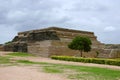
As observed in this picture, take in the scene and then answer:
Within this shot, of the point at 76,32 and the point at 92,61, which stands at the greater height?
the point at 76,32

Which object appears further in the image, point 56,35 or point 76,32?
point 76,32

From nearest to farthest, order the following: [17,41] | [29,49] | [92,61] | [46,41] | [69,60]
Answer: [92,61], [69,60], [46,41], [29,49], [17,41]

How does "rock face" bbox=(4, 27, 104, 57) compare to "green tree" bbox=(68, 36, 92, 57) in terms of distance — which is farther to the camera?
"rock face" bbox=(4, 27, 104, 57)

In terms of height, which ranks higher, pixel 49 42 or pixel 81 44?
pixel 49 42

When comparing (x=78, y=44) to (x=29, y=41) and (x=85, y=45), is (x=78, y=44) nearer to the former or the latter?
(x=85, y=45)

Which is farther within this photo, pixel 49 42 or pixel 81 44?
pixel 49 42

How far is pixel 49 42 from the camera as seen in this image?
38.3 meters

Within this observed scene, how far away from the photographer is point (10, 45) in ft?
151

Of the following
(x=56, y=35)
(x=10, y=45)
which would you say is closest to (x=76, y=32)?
(x=56, y=35)

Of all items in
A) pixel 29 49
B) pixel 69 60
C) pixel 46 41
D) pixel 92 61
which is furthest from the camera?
pixel 29 49

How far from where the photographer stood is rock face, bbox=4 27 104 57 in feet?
126

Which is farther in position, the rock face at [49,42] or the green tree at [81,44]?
the rock face at [49,42]

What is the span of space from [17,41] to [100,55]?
14.5 m

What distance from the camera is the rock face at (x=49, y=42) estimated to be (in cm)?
3841
